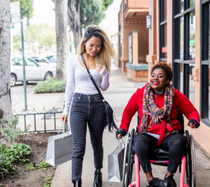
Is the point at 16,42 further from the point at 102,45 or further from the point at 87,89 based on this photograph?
the point at 87,89

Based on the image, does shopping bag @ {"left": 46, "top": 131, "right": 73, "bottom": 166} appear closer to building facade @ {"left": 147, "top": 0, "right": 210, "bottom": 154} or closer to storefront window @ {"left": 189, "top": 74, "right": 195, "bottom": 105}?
building facade @ {"left": 147, "top": 0, "right": 210, "bottom": 154}

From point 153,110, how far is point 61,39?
39.6ft

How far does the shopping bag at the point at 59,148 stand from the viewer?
3.34 metres

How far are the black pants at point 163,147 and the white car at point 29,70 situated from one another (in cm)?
1322

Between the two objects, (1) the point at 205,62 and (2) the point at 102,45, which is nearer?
(2) the point at 102,45

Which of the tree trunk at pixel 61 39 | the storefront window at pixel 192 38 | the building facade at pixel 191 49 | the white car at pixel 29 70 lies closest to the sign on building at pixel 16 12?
the building facade at pixel 191 49

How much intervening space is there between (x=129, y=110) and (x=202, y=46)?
7.32 ft

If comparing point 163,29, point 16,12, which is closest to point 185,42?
point 163,29

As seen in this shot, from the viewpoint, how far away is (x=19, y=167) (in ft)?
13.7

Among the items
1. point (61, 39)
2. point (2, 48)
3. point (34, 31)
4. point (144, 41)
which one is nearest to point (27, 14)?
point (144, 41)

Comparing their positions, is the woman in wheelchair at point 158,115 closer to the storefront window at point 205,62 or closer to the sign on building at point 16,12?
the storefront window at point 205,62

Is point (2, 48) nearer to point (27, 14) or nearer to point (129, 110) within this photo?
point (129, 110)

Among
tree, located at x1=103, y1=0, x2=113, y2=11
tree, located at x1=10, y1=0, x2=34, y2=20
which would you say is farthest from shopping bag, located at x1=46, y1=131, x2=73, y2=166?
tree, located at x1=103, y1=0, x2=113, y2=11

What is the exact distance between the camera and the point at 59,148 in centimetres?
341
